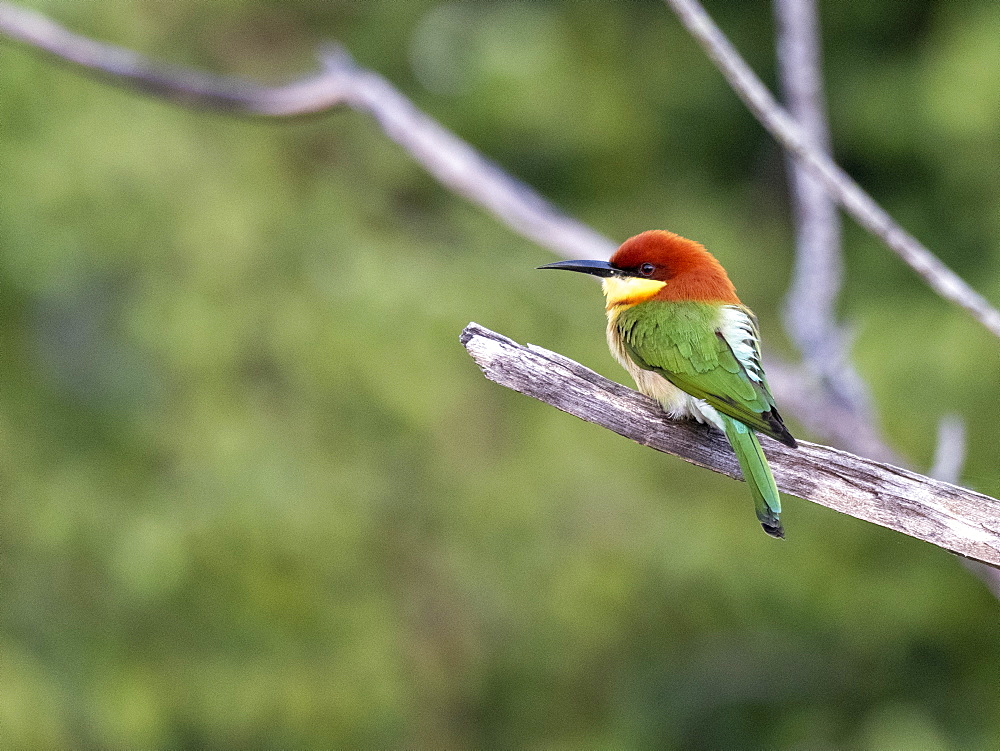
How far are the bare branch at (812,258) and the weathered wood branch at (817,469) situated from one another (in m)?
1.21

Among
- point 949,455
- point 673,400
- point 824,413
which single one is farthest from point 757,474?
point 824,413

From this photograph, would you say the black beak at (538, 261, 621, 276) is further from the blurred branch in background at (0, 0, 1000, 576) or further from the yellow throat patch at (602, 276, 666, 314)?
the blurred branch in background at (0, 0, 1000, 576)

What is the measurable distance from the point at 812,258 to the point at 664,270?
1.21 metres

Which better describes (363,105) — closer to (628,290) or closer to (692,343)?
(628,290)

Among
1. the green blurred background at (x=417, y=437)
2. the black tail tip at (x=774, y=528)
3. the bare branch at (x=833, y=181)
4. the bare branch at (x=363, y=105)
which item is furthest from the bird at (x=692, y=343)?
the green blurred background at (x=417, y=437)

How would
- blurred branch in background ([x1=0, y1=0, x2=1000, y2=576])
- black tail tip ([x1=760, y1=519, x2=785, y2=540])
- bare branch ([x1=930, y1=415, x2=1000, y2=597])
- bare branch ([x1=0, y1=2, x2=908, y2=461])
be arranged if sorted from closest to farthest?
black tail tip ([x1=760, y1=519, x2=785, y2=540]), bare branch ([x1=930, y1=415, x2=1000, y2=597]), blurred branch in background ([x1=0, y1=0, x2=1000, y2=576]), bare branch ([x1=0, y1=2, x2=908, y2=461])

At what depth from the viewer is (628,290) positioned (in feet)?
8.46

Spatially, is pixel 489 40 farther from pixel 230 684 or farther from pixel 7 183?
pixel 230 684

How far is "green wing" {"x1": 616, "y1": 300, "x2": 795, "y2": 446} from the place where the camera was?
7.09 feet

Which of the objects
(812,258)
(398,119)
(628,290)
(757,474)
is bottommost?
(757,474)

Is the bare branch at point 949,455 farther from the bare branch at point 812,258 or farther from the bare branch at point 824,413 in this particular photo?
the bare branch at point 812,258

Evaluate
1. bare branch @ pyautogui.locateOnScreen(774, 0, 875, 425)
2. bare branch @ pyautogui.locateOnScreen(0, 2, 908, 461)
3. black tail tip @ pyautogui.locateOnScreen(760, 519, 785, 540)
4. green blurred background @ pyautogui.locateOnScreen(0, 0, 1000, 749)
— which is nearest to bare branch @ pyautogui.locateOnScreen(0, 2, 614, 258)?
bare branch @ pyautogui.locateOnScreen(0, 2, 908, 461)

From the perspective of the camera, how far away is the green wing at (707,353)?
2.16 meters

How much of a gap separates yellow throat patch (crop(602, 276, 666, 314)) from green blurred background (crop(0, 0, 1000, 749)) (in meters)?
2.42
